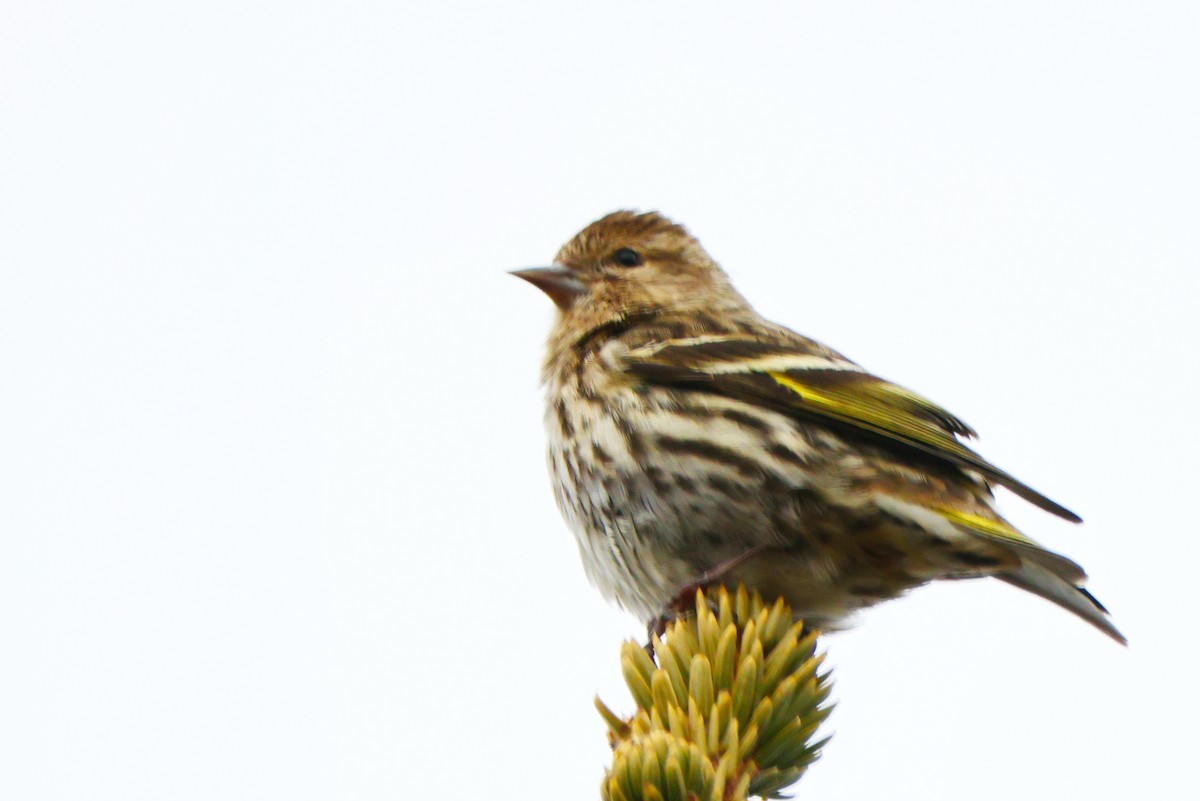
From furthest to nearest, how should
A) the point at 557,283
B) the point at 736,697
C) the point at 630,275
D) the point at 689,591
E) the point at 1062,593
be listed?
the point at 630,275
the point at 557,283
the point at 1062,593
the point at 689,591
the point at 736,697

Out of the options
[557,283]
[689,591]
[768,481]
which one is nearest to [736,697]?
[689,591]

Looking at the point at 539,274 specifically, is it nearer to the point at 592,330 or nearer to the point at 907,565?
the point at 592,330

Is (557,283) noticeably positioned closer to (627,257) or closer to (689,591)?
(627,257)

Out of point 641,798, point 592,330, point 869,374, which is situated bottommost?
point 641,798

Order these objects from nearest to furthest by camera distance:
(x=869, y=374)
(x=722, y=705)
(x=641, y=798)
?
1. (x=641, y=798)
2. (x=722, y=705)
3. (x=869, y=374)

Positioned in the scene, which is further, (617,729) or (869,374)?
(869,374)

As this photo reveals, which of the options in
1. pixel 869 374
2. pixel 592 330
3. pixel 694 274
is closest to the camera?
pixel 869 374

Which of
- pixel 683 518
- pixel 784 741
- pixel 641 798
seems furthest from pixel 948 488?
pixel 641 798
